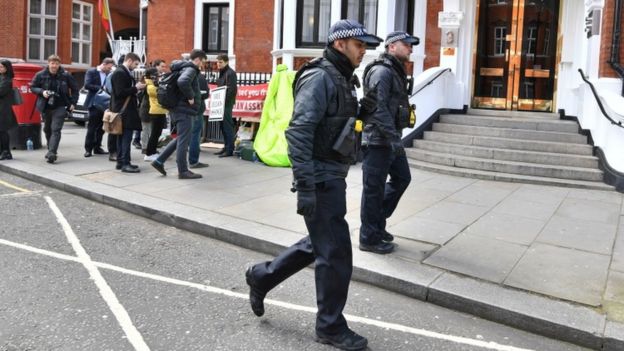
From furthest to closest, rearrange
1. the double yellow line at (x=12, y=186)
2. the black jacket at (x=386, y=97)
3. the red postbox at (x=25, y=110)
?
the red postbox at (x=25, y=110) → the double yellow line at (x=12, y=186) → the black jacket at (x=386, y=97)

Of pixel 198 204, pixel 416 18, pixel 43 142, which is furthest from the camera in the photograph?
pixel 416 18

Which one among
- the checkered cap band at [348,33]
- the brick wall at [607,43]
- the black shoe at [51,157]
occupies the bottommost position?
the black shoe at [51,157]

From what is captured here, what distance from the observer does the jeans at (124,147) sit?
30.6 ft

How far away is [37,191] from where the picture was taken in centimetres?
834

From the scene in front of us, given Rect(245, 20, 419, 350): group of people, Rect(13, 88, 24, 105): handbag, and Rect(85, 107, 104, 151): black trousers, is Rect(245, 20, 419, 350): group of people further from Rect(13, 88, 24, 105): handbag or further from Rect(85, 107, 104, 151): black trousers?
Rect(13, 88, 24, 105): handbag

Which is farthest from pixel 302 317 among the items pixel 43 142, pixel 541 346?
Answer: pixel 43 142

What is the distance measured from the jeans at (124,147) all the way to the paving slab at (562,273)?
6371 millimetres

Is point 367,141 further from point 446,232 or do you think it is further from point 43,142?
point 43,142

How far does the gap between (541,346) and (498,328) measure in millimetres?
338

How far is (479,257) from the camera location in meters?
5.36

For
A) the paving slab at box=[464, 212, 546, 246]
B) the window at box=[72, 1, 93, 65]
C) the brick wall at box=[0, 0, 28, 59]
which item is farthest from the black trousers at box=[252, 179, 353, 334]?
the window at box=[72, 1, 93, 65]

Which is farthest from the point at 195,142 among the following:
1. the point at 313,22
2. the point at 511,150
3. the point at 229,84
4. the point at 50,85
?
the point at 313,22

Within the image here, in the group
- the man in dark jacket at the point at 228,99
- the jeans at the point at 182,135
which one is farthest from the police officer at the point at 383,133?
the man in dark jacket at the point at 228,99

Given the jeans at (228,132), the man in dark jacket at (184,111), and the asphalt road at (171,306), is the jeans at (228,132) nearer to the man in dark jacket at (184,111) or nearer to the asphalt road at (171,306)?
the man in dark jacket at (184,111)
